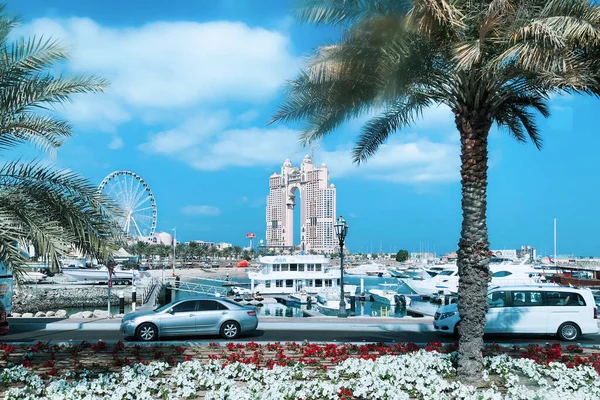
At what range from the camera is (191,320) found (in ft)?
53.6

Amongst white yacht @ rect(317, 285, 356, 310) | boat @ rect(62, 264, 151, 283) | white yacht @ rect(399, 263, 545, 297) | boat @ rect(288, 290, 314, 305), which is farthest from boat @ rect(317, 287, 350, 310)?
boat @ rect(62, 264, 151, 283)

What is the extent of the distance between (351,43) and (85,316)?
18.7 m

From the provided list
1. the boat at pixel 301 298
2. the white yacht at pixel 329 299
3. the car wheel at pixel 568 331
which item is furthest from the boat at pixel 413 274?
the car wheel at pixel 568 331

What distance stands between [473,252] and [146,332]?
1021 centimetres

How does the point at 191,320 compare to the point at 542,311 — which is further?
the point at 542,311

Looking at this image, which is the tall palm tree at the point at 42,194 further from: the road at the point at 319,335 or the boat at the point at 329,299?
the boat at the point at 329,299

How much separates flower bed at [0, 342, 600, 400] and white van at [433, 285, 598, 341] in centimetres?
383

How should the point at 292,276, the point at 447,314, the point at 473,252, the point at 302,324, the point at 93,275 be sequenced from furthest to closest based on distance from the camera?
the point at 93,275 < the point at 292,276 < the point at 302,324 < the point at 447,314 < the point at 473,252

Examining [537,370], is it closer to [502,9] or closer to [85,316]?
[502,9]

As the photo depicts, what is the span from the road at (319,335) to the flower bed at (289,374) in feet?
11.7

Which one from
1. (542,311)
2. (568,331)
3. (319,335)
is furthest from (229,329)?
(568,331)

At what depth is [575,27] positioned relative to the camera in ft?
25.8

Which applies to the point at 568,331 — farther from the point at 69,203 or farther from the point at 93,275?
the point at 93,275

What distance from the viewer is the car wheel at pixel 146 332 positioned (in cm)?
1596
